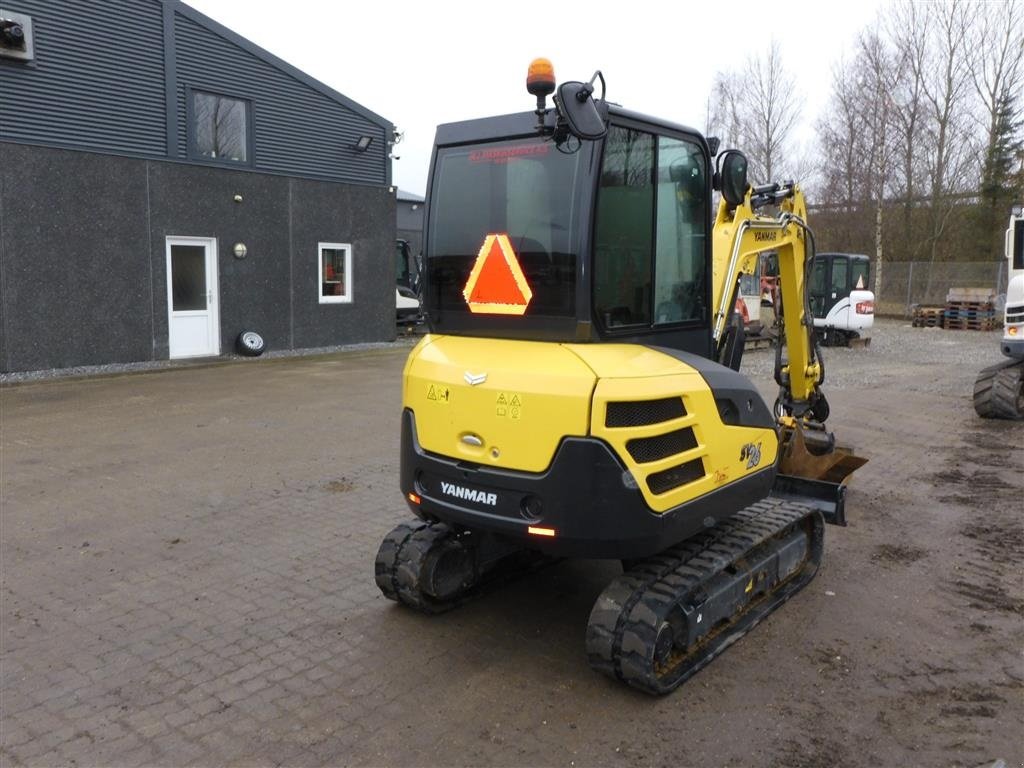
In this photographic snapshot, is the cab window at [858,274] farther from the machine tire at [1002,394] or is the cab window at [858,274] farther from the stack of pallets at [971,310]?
the machine tire at [1002,394]

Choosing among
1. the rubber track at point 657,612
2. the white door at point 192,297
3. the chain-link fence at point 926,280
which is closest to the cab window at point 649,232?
the rubber track at point 657,612

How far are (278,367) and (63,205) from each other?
4411 millimetres

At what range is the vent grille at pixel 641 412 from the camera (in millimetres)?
3625

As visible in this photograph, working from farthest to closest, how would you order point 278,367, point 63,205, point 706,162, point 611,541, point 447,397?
point 278,367 → point 63,205 → point 706,162 → point 447,397 → point 611,541

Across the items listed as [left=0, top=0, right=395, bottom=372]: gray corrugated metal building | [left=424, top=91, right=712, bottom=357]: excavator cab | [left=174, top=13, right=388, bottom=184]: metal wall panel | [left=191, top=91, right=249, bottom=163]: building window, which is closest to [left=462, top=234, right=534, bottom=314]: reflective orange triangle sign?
[left=424, top=91, right=712, bottom=357]: excavator cab

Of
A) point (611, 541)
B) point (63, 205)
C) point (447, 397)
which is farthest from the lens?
point (63, 205)

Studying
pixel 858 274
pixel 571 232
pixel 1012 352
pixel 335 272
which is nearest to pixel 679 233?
pixel 571 232

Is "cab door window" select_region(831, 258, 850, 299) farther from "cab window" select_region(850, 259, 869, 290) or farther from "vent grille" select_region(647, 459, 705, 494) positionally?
"vent grille" select_region(647, 459, 705, 494)

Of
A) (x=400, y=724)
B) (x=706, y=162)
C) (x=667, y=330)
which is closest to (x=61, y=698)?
(x=400, y=724)

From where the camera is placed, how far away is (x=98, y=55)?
1397cm

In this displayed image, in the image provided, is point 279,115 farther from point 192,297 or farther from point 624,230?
point 624,230

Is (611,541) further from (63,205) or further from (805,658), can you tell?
(63,205)

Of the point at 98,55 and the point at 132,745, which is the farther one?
the point at 98,55

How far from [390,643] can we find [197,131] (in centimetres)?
1396
